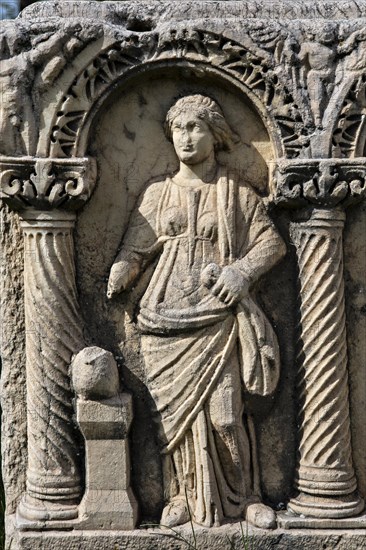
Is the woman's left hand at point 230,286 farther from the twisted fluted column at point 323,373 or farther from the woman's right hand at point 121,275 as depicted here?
the woman's right hand at point 121,275

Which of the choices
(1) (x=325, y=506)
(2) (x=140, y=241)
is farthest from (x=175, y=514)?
(2) (x=140, y=241)

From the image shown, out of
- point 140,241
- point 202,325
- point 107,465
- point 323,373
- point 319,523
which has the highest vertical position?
point 140,241

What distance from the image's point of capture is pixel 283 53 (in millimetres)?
4922

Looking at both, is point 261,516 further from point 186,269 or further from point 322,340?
point 186,269

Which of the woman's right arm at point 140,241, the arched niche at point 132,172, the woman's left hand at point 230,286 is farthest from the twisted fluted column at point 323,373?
the woman's right arm at point 140,241

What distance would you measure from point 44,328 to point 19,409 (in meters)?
0.57

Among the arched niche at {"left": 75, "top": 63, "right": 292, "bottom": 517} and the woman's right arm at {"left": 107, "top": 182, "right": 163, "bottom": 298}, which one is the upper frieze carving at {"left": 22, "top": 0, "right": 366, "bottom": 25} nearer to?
the arched niche at {"left": 75, "top": 63, "right": 292, "bottom": 517}

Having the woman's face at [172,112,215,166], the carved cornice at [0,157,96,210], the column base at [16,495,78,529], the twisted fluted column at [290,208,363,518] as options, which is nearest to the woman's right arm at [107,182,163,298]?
the woman's face at [172,112,215,166]

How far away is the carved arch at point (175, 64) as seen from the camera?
16.2 feet

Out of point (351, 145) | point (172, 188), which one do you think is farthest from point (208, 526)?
point (351, 145)

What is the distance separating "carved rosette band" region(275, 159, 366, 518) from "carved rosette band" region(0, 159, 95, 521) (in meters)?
1.22

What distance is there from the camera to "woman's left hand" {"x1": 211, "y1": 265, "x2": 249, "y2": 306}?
16.4 feet

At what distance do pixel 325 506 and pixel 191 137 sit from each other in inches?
87.3

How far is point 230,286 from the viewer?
196 inches
